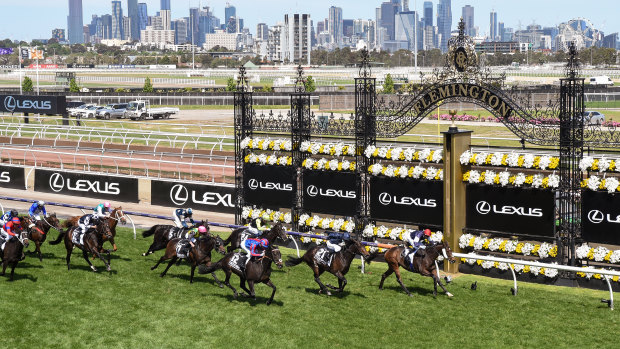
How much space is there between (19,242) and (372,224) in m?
9.11

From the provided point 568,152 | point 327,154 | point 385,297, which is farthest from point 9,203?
point 568,152

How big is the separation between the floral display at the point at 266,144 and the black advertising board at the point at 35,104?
3003 cm

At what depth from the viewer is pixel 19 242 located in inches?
680

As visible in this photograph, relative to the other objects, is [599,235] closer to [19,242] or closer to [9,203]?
[19,242]

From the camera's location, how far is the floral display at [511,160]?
18797mm

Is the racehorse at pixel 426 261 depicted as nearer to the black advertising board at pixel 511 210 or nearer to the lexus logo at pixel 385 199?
the black advertising board at pixel 511 210

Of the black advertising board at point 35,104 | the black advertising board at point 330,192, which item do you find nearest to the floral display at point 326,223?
the black advertising board at point 330,192

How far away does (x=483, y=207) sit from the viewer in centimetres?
1984

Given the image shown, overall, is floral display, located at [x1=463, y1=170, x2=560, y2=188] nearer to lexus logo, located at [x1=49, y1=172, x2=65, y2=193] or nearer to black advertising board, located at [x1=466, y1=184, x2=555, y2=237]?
black advertising board, located at [x1=466, y1=184, x2=555, y2=237]

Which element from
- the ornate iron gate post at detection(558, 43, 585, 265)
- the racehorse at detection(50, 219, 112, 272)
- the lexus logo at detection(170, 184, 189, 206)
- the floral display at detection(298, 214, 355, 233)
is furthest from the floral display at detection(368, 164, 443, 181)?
the lexus logo at detection(170, 184, 189, 206)

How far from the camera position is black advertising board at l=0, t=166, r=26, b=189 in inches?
1373

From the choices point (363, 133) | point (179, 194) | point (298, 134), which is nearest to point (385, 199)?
point (363, 133)

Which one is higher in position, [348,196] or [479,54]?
[479,54]

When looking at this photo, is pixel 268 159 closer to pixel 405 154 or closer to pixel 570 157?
pixel 405 154
